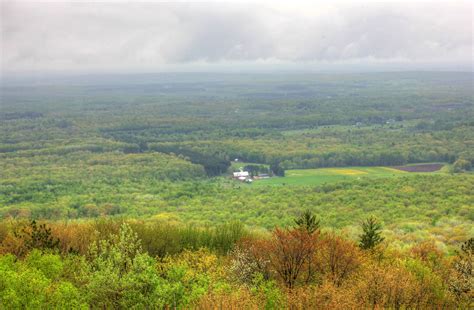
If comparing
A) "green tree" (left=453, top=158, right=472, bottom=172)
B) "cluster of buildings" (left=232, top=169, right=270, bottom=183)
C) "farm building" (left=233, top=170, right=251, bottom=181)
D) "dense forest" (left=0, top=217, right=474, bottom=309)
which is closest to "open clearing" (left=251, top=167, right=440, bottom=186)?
"cluster of buildings" (left=232, top=169, right=270, bottom=183)

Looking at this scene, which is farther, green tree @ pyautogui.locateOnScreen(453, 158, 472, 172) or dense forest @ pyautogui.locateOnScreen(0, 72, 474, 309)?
green tree @ pyautogui.locateOnScreen(453, 158, 472, 172)

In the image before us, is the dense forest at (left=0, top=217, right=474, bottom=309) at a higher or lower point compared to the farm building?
higher

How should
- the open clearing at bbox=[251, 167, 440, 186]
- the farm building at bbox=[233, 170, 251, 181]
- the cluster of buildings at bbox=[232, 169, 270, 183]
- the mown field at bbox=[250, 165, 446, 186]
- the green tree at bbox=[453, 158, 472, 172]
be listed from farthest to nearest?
the green tree at bbox=[453, 158, 472, 172]
the farm building at bbox=[233, 170, 251, 181]
the cluster of buildings at bbox=[232, 169, 270, 183]
the open clearing at bbox=[251, 167, 440, 186]
the mown field at bbox=[250, 165, 446, 186]

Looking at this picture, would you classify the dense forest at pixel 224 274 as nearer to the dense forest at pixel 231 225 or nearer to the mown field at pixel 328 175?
the dense forest at pixel 231 225

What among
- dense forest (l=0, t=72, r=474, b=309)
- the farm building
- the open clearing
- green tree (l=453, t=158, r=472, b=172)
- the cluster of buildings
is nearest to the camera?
dense forest (l=0, t=72, r=474, b=309)

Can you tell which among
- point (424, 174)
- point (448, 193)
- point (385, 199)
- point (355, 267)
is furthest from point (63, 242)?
point (424, 174)

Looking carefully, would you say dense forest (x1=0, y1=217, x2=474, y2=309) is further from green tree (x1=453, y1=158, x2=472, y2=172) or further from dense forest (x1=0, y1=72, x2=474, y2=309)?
green tree (x1=453, y1=158, x2=472, y2=172)
